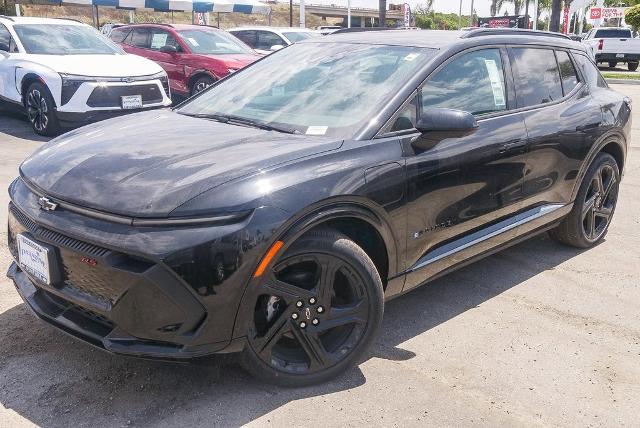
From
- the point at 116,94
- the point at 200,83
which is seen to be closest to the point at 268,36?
the point at 200,83

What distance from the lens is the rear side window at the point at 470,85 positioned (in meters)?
3.55

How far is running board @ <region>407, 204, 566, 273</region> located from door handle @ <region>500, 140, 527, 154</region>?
45 cm

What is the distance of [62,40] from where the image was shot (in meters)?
9.41

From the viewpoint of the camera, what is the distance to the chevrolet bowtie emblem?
9.13ft

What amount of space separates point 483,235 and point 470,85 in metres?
0.90

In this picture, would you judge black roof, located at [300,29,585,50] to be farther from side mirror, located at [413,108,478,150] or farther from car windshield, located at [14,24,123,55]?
car windshield, located at [14,24,123,55]

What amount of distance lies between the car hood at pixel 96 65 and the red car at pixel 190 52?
82.4 inches

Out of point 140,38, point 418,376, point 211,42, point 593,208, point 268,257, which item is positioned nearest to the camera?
point 268,257

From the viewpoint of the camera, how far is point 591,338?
11.8 feet

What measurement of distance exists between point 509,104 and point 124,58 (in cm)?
685

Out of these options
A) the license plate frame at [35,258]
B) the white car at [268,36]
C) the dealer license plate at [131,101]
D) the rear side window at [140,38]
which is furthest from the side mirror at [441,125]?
the white car at [268,36]

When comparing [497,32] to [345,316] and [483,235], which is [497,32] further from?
[345,316]

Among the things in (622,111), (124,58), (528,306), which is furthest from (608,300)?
(124,58)

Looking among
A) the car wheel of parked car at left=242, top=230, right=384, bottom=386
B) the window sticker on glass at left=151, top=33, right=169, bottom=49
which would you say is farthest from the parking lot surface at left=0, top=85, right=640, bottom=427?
the window sticker on glass at left=151, top=33, right=169, bottom=49
